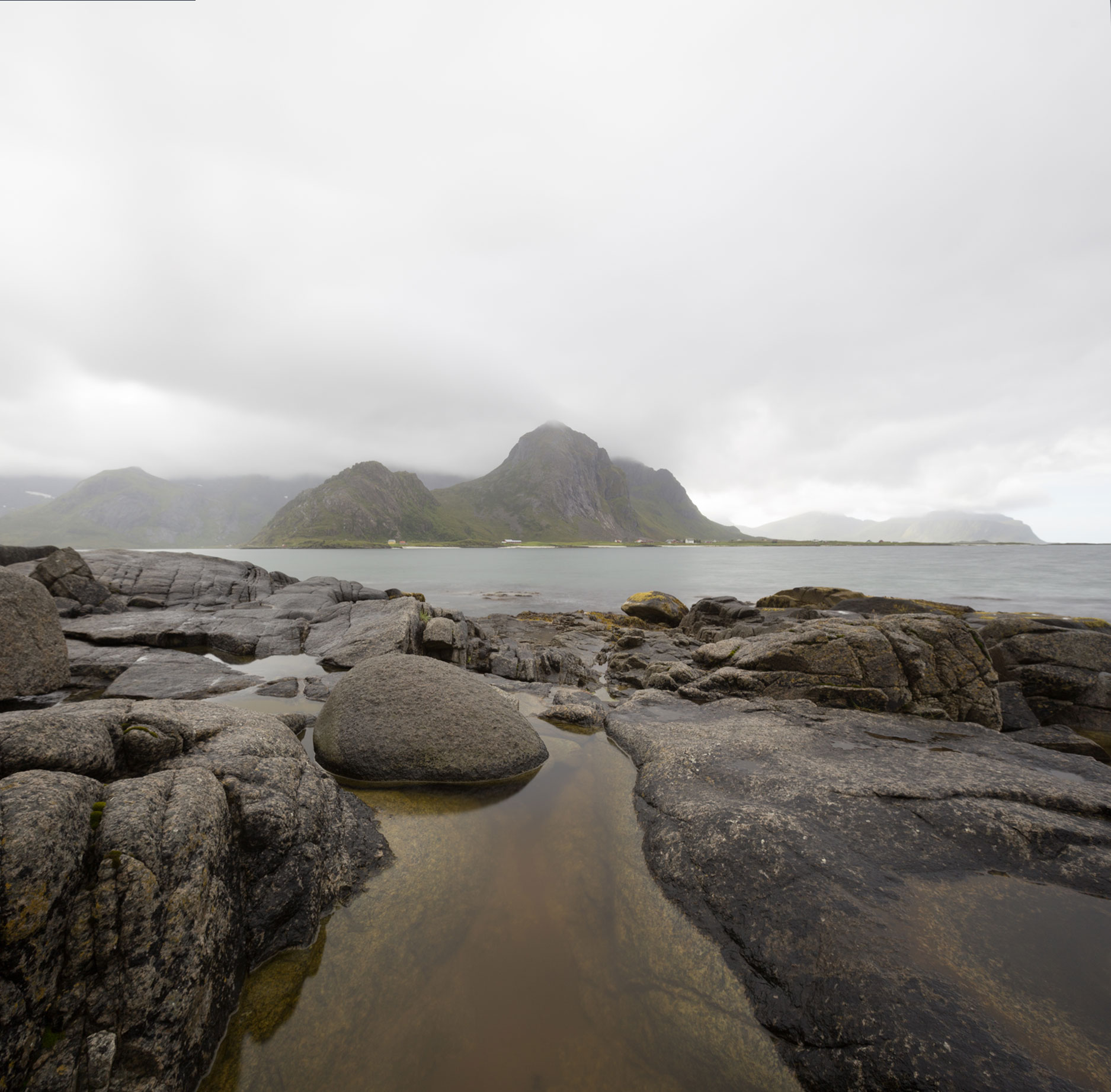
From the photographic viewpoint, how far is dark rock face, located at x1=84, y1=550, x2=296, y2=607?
23.3 m

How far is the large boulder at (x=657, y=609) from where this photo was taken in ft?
96.5

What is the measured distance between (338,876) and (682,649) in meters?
16.2

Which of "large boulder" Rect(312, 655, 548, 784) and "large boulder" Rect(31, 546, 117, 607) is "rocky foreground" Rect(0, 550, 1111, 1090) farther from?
"large boulder" Rect(31, 546, 117, 607)

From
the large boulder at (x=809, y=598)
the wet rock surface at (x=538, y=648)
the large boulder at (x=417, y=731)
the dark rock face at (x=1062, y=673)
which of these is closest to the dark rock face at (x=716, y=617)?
the large boulder at (x=809, y=598)

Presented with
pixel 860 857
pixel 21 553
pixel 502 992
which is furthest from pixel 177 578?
pixel 860 857

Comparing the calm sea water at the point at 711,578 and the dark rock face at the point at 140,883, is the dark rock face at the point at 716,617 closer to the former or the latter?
the calm sea water at the point at 711,578

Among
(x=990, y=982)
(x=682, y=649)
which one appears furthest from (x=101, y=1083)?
(x=682, y=649)

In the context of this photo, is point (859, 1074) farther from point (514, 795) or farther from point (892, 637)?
point (892, 637)

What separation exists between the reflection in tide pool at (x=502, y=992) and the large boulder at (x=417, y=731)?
1631mm

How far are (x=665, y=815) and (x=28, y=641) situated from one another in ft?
44.0

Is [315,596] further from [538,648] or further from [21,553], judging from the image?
[538,648]

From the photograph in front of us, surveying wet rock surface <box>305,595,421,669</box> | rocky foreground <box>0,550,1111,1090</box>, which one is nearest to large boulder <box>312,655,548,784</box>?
rocky foreground <box>0,550,1111,1090</box>

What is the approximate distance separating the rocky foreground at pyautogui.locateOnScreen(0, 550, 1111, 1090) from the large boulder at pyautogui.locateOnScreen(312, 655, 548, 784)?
0.04 meters

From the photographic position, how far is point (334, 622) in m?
18.4
